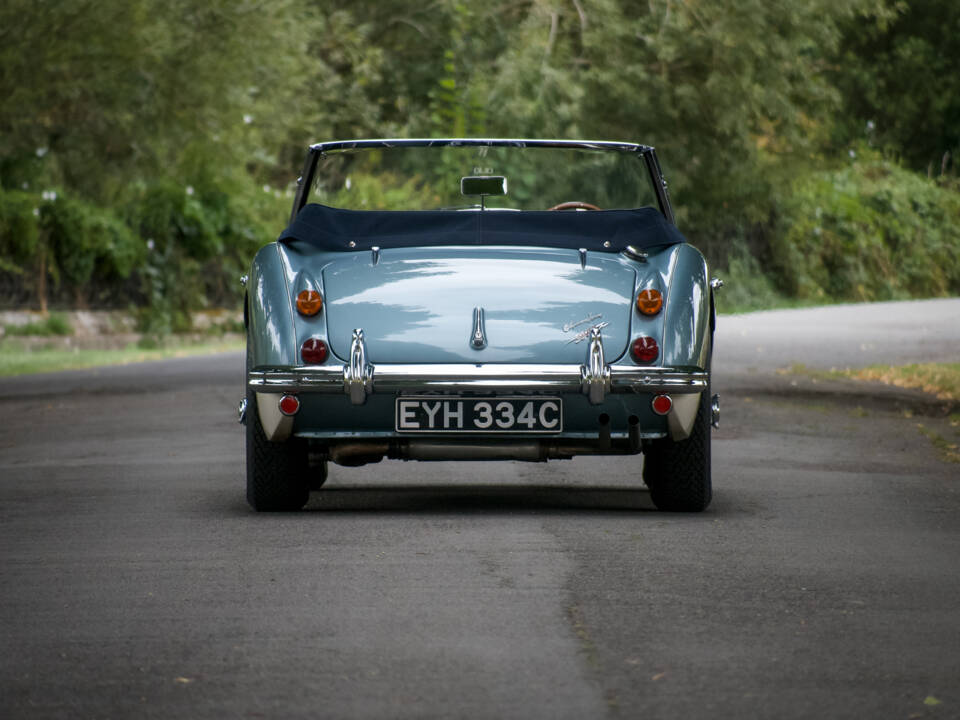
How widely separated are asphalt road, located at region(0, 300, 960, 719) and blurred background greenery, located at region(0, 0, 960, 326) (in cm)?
1726

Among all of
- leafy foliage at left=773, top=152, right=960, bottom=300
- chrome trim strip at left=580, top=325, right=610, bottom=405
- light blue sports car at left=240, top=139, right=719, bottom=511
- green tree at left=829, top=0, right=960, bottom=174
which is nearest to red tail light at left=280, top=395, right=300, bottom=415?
light blue sports car at left=240, top=139, right=719, bottom=511

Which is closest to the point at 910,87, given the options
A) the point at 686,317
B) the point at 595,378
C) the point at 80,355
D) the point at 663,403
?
the point at 80,355

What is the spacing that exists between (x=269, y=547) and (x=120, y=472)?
140 inches

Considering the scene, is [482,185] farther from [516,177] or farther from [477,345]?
[477,345]

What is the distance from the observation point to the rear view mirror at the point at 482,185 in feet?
31.2

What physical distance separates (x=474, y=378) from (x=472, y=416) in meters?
0.17

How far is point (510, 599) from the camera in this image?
21.7 ft

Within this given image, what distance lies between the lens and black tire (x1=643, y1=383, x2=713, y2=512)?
8.87 metres

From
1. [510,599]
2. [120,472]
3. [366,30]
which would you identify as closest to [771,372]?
[120,472]

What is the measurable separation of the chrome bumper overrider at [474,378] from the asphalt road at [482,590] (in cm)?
57

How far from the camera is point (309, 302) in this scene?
8.60m

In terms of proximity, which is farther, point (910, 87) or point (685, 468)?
point (910, 87)

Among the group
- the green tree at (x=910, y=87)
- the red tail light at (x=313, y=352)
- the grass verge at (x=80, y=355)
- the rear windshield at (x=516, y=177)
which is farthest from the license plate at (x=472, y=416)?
the green tree at (x=910, y=87)

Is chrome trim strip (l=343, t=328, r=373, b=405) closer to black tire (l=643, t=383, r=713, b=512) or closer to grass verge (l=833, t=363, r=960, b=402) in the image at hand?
black tire (l=643, t=383, r=713, b=512)
